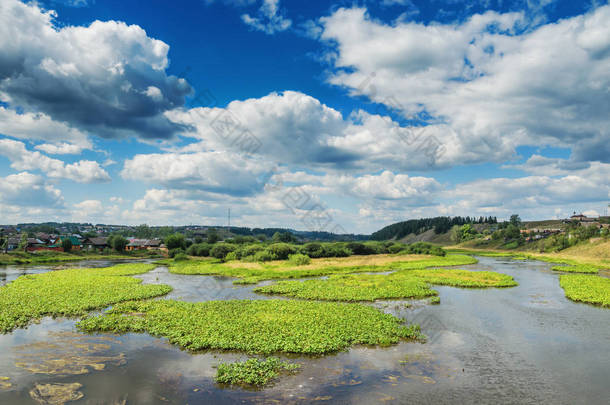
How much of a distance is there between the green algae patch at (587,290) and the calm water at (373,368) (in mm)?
7473

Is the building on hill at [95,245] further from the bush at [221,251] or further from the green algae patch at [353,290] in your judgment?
the green algae patch at [353,290]

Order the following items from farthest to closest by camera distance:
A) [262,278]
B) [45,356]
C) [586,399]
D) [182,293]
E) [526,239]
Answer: [526,239], [262,278], [182,293], [45,356], [586,399]

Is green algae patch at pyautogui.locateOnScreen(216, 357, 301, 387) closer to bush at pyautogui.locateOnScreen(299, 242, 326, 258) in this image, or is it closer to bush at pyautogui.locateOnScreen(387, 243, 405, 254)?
bush at pyautogui.locateOnScreen(299, 242, 326, 258)

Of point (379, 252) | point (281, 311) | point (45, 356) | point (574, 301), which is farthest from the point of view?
point (379, 252)

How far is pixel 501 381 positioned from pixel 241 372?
10.5m

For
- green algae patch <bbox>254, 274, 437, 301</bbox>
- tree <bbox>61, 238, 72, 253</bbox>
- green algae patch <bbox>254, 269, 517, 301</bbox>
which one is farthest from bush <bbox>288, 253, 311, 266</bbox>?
tree <bbox>61, 238, 72, 253</bbox>

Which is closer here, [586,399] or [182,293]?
[586,399]

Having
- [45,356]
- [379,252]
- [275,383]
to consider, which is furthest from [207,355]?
[379,252]

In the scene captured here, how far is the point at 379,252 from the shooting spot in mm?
91688

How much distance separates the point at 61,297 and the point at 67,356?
15.2 metres

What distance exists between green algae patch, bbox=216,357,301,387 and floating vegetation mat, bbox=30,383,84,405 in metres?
5.03

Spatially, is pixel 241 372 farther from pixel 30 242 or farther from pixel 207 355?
pixel 30 242

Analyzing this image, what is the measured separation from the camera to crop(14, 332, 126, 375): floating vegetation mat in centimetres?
1497

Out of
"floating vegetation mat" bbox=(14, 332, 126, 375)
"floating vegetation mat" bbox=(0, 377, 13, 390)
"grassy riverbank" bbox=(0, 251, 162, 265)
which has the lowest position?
"grassy riverbank" bbox=(0, 251, 162, 265)
